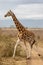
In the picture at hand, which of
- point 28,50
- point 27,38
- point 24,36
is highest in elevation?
point 24,36

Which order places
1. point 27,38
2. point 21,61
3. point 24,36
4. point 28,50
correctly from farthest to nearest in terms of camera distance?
point 28,50 < point 27,38 < point 24,36 < point 21,61

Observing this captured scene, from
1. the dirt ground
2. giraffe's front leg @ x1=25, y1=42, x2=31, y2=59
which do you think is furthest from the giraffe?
the dirt ground

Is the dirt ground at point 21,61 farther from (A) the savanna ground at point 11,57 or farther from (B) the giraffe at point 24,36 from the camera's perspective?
(B) the giraffe at point 24,36

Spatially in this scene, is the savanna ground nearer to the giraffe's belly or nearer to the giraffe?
the giraffe

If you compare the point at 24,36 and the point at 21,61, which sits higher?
the point at 24,36

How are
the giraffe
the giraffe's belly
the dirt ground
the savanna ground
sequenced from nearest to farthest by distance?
the dirt ground → the savanna ground → the giraffe's belly → the giraffe

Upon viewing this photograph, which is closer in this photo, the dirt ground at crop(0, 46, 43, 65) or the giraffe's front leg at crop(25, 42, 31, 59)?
the dirt ground at crop(0, 46, 43, 65)

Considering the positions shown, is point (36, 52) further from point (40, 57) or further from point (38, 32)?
point (38, 32)

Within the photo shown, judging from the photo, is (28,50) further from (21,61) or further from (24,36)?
(21,61)

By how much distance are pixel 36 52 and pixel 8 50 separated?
2102 mm

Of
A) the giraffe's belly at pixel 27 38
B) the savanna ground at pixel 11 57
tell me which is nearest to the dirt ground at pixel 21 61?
the savanna ground at pixel 11 57

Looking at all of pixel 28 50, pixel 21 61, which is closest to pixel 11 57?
pixel 28 50

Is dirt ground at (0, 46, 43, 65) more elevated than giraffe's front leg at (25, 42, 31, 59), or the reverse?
dirt ground at (0, 46, 43, 65)

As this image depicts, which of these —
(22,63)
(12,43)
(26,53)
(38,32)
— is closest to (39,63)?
(22,63)
